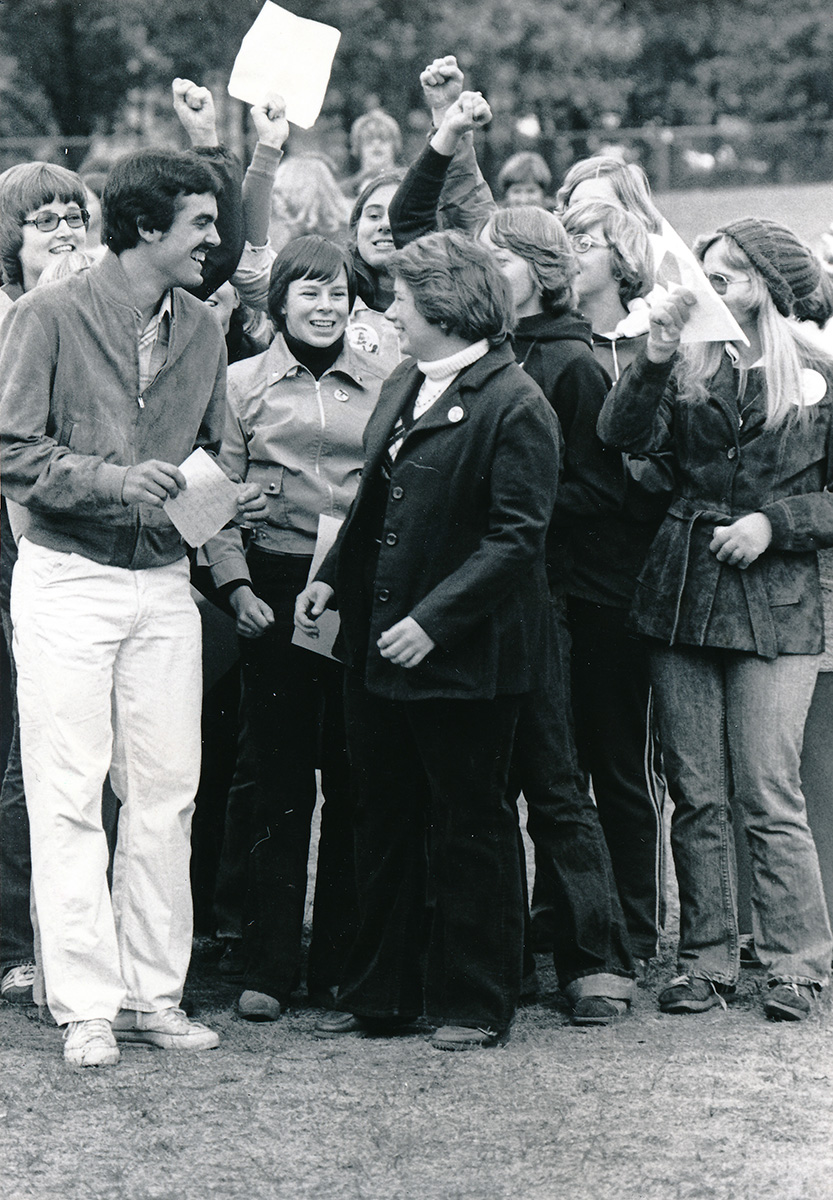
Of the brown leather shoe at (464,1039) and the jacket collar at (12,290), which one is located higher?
the jacket collar at (12,290)

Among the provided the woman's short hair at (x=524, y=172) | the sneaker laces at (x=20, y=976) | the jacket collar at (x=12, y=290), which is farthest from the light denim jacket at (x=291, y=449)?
the woman's short hair at (x=524, y=172)

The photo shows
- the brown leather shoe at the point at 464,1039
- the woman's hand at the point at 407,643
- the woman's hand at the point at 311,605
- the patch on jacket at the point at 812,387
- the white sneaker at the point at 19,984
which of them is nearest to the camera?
the woman's hand at the point at 407,643

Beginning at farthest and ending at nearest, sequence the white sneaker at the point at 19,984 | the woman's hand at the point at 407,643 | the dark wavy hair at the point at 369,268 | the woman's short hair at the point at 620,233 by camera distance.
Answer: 1. the dark wavy hair at the point at 369,268
2. the woman's short hair at the point at 620,233
3. the white sneaker at the point at 19,984
4. the woman's hand at the point at 407,643

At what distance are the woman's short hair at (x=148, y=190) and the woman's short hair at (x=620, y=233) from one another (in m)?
1.29

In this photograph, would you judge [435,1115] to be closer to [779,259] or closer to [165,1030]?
[165,1030]

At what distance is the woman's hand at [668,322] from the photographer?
4496 millimetres

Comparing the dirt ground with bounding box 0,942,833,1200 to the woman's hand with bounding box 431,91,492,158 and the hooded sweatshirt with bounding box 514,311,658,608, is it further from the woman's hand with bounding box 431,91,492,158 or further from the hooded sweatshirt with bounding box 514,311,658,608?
the woman's hand with bounding box 431,91,492,158

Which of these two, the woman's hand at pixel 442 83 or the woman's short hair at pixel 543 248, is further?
the woman's hand at pixel 442 83

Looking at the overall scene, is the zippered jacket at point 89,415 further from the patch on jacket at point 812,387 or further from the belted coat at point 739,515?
the patch on jacket at point 812,387

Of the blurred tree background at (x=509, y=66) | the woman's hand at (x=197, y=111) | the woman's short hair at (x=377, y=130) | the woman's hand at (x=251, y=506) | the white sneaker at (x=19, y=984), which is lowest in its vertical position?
the white sneaker at (x=19, y=984)

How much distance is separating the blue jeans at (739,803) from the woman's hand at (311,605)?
98cm

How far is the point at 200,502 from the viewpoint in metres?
4.43

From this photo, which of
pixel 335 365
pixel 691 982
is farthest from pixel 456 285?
pixel 691 982

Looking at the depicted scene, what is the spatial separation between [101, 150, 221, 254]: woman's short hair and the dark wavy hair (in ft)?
4.78
